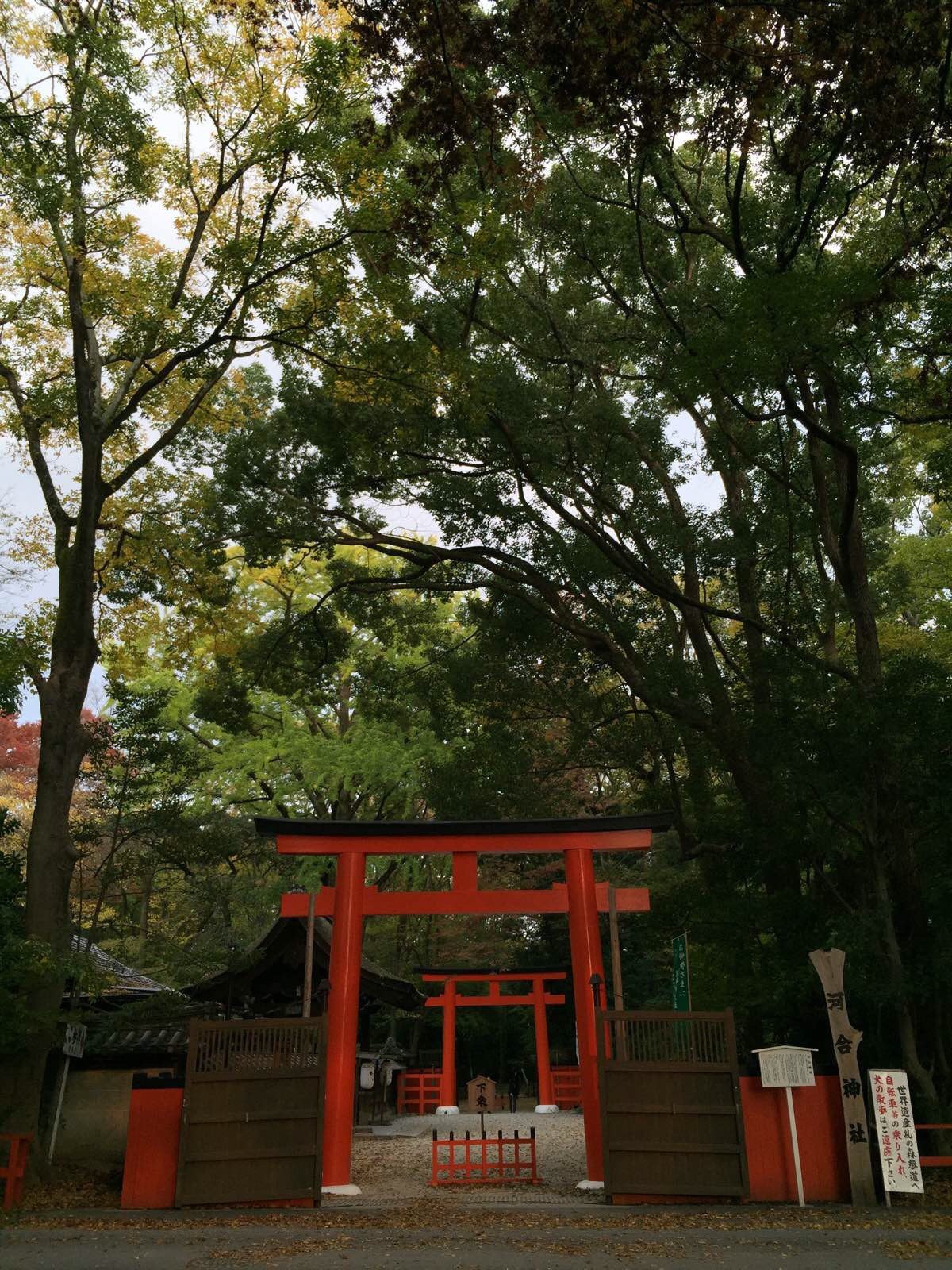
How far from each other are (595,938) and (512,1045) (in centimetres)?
1872

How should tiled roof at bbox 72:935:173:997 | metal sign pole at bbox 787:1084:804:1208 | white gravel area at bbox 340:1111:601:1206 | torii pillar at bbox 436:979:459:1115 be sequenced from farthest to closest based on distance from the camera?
1. torii pillar at bbox 436:979:459:1115
2. tiled roof at bbox 72:935:173:997
3. white gravel area at bbox 340:1111:601:1206
4. metal sign pole at bbox 787:1084:804:1208

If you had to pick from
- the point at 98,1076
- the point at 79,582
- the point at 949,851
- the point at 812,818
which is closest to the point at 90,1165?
the point at 98,1076

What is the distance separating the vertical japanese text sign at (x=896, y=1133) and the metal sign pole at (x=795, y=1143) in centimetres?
70

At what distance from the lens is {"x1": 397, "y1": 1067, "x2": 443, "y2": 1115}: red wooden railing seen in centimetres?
2097

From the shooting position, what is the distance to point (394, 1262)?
6391 millimetres

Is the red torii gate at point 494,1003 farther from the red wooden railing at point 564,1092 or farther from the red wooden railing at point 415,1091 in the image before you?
the red wooden railing at point 415,1091

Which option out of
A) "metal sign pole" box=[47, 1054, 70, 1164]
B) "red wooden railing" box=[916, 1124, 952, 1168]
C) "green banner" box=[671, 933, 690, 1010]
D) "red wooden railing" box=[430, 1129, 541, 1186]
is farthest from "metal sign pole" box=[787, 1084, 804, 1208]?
"metal sign pole" box=[47, 1054, 70, 1164]

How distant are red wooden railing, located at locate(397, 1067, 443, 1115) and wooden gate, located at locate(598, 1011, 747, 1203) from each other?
13.7 m

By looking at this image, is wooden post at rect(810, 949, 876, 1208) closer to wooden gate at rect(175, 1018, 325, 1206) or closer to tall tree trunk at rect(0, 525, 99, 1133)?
wooden gate at rect(175, 1018, 325, 1206)

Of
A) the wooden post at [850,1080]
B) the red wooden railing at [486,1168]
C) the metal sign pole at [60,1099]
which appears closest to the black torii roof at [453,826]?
the wooden post at [850,1080]

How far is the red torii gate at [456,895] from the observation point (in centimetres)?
939

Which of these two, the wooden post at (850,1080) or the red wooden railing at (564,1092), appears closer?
the wooden post at (850,1080)

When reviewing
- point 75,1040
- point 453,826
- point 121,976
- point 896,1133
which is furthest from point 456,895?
point 121,976

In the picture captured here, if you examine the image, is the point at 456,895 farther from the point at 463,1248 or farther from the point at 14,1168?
the point at 14,1168
